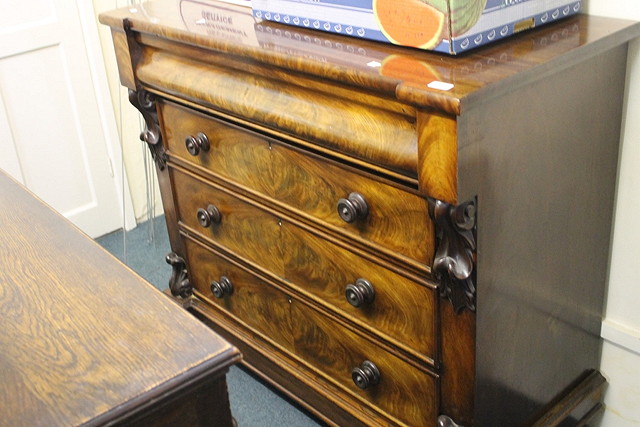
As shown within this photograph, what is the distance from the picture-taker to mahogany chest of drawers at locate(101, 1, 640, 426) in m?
1.35

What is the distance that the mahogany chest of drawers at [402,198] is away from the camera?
1.35 meters

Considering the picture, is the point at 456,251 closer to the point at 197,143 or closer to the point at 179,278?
the point at 197,143

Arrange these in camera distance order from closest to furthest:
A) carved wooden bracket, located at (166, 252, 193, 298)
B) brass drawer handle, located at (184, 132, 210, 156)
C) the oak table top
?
the oak table top < brass drawer handle, located at (184, 132, 210, 156) < carved wooden bracket, located at (166, 252, 193, 298)

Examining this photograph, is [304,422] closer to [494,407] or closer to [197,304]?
[197,304]

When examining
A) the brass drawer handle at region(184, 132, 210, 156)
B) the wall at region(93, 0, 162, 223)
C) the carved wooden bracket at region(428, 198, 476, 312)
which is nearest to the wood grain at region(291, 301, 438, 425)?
the carved wooden bracket at region(428, 198, 476, 312)

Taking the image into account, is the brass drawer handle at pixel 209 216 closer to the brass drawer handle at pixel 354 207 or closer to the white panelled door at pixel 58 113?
the brass drawer handle at pixel 354 207

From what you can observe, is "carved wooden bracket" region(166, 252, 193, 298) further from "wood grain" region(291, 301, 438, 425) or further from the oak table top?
the oak table top

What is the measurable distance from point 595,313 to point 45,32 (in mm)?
2159

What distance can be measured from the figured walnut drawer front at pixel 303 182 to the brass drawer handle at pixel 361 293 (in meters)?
0.11

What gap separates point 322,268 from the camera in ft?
5.71

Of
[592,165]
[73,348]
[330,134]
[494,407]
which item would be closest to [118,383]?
[73,348]

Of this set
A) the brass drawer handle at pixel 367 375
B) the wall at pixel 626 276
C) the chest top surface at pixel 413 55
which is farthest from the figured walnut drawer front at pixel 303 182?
the wall at pixel 626 276

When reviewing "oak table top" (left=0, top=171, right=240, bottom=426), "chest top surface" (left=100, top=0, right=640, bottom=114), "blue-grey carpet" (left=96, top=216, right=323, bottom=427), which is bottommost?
"blue-grey carpet" (left=96, top=216, right=323, bottom=427)

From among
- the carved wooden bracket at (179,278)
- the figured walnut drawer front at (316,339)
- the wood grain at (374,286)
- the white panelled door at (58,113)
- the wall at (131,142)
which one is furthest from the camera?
the wall at (131,142)
